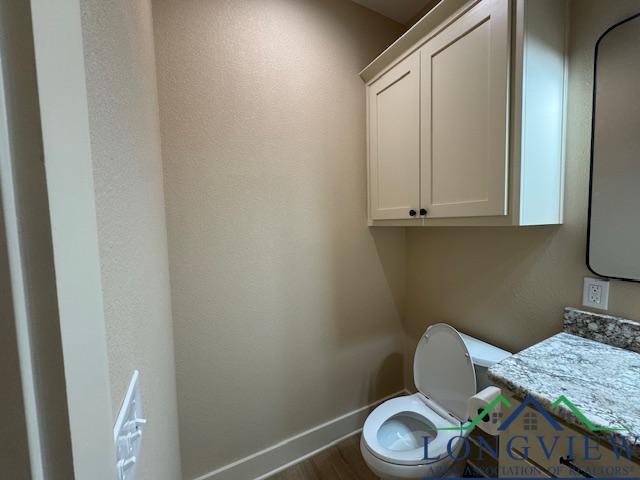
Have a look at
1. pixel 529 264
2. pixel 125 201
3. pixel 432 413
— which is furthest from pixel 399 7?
pixel 432 413

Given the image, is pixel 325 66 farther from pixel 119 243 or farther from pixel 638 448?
pixel 638 448

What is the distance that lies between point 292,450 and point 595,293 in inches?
65.7

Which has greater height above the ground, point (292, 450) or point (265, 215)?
point (265, 215)

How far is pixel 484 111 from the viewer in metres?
1.02

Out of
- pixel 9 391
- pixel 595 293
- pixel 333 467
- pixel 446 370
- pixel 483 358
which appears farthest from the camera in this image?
pixel 333 467

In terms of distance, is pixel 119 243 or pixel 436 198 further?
pixel 436 198

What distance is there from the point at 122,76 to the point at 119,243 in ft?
1.16

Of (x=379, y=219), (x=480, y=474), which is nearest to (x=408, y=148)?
(x=379, y=219)

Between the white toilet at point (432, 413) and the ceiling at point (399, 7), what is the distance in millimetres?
1848

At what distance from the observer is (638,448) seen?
0.56m

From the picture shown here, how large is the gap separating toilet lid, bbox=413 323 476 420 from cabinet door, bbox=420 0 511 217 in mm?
654

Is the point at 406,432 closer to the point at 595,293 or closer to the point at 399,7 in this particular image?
the point at 595,293

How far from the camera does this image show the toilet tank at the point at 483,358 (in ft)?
3.95

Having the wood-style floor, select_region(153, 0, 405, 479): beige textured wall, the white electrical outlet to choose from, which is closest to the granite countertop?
the white electrical outlet
